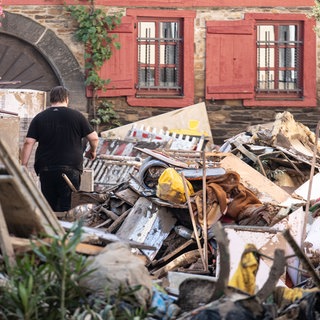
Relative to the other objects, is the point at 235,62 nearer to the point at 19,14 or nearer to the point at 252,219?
the point at 19,14

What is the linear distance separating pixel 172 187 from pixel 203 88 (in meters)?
8.30

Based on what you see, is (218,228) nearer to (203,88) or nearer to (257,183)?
(257,183)

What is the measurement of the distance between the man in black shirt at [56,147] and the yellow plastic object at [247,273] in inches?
159

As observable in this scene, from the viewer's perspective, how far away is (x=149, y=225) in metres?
9.34

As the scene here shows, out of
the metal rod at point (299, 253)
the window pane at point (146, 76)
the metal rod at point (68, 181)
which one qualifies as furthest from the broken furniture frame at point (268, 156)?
the metal rod at point (299, 253)

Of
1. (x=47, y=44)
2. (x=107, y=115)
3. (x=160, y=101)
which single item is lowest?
(x=107, y=115)

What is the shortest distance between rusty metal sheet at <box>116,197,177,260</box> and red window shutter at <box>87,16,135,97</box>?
7.62 metres

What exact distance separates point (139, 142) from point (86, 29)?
2.36 metres

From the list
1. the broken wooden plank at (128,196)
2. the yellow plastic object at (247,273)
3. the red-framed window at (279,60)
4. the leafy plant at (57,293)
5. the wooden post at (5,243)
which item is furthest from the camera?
the red-framed window at (279,60)

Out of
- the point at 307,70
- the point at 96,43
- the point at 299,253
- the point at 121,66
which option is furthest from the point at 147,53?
the point at 299,253

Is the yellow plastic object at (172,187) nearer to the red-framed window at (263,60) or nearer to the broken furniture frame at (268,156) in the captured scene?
the broken furniture frame at (268,156)

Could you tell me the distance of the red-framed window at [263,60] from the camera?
1728cm

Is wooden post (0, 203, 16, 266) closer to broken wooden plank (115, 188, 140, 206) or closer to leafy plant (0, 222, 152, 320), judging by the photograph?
leafy plant (0, 222, 152, 320)

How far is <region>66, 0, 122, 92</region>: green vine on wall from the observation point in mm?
16672
